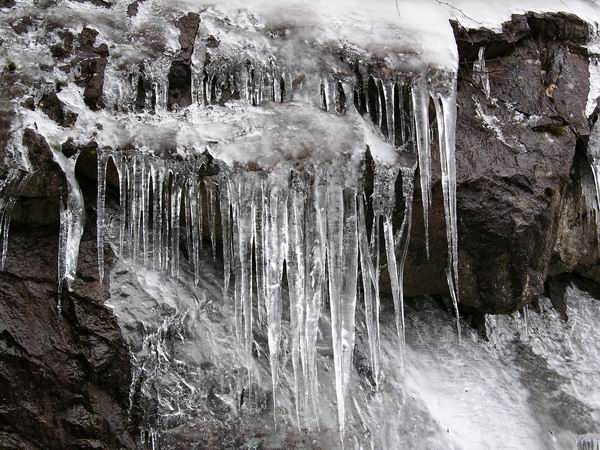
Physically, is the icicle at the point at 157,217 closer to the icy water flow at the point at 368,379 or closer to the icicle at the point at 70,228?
the icy water flow at the point at 368,379

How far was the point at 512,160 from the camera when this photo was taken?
3645 mm

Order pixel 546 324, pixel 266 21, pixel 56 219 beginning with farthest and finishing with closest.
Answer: pixel 546 324 < pixel 266 21 < pixel 56 219

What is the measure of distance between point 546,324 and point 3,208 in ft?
11.6

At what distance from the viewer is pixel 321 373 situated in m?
3.56

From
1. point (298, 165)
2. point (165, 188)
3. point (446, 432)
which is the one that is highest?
point (298, 165)

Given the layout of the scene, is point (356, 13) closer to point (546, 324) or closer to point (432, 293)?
point (432, 293)

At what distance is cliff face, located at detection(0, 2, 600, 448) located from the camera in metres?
3.05

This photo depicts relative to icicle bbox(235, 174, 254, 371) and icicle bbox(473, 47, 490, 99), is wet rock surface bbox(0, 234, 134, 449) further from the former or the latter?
icicle bbox(473, 47, 490, 99)

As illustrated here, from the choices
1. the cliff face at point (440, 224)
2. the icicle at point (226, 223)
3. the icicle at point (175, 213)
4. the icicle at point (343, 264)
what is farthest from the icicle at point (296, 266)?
the cliff face at point (440, 224)

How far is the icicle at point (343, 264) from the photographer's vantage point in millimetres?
3223

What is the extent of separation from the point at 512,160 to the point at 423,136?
660mm

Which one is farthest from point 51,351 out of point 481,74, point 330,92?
point 481,74

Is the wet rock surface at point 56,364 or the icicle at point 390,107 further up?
the icicle at point 390,107

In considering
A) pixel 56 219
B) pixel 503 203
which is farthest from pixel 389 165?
pixel 56 219
